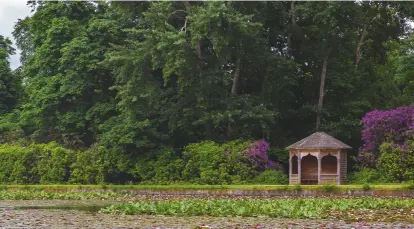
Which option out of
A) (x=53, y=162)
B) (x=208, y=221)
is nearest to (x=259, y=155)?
(x=53, y=162)

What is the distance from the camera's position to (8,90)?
59.8m

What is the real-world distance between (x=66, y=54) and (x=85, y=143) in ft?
23.1

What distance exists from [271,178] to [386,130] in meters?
6.83

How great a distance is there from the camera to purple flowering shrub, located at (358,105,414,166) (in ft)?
115

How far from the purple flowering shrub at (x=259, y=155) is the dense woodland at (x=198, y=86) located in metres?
0.09

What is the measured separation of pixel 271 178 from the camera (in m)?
36.8

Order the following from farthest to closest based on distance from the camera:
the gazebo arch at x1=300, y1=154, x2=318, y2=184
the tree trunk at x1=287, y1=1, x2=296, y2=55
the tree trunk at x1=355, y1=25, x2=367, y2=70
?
the tree trunk at x1=355, y1=25, x2=367, y2=70 → the tree trunk at x1=287, y1=1, x2=296, y2=55 → the gazebo arch at x1=300, y1=154, x2=318, y2=184

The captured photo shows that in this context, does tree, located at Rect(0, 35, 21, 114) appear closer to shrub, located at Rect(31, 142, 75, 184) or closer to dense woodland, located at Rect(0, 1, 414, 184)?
dense woodland, located at Rect(0, 1, 414, 184)

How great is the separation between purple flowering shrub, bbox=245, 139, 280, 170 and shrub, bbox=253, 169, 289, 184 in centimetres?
64

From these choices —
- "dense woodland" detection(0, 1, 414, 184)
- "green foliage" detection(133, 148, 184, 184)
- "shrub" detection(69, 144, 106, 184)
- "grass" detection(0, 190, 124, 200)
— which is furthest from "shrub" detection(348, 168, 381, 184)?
"shrub" detection(69, 144, 106, 184)

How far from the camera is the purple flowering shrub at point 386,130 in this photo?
3519 cm

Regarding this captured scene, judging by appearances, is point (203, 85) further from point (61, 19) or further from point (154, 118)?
point (61, 19)

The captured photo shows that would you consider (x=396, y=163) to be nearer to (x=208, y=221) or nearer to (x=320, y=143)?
(x=320, y=143)

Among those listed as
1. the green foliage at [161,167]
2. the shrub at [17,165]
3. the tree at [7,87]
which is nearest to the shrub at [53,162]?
the shrub at [17,165]
